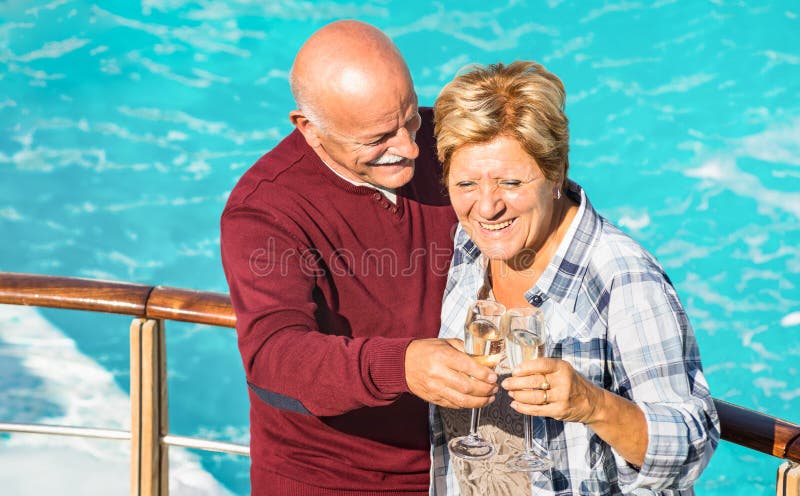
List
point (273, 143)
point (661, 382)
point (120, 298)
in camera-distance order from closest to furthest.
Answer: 1. point (661, 382)
2. point (120, 298)
3. point (273, 143)

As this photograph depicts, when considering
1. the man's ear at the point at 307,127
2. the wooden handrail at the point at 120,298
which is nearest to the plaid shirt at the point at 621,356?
the man's ear at the point at 307,127

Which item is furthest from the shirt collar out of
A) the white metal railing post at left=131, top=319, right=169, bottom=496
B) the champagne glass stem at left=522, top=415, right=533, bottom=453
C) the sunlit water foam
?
the sunlit water foam

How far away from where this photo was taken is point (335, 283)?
6.48 feet

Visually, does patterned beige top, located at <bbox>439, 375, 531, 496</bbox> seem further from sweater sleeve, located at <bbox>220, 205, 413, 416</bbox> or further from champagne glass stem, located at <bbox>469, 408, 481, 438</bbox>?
sweater sleeve, located at <bbox>220, 205, 413, 416</bbox>

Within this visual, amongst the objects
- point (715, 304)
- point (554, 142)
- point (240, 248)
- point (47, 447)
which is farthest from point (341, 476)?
point (715, 304)

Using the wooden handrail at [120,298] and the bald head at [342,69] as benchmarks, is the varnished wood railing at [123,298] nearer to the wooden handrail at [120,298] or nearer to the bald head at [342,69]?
the wooden handrail at [120,298]

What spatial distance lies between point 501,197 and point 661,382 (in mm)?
454

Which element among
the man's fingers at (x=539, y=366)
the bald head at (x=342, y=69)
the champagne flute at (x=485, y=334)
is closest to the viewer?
the man's fingers at (x=539, y=366)

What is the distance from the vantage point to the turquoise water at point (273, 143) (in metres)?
7.84

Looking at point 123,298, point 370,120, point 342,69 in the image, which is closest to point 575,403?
point 370,120

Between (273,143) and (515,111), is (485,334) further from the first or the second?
(273,143)

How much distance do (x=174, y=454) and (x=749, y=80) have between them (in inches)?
246

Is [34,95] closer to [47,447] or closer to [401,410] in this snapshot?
[47,447]

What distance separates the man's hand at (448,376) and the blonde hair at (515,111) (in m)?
0.42
